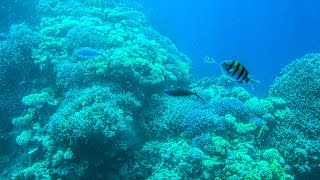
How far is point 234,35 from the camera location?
206 ft

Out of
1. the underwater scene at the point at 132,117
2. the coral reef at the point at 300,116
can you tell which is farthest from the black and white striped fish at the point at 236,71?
the coral reef at the point at 300,116

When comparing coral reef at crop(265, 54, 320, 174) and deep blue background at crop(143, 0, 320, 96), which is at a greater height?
deep blue background at crop(143, 0, 320, 96)

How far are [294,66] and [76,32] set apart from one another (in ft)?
26.0

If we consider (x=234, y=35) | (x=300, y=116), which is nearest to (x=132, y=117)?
(x=300, y=116)

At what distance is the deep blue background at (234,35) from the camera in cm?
2997

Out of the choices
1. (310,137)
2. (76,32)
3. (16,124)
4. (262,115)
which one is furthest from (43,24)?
(310,137)

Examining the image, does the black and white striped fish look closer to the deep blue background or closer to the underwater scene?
the underwater scene

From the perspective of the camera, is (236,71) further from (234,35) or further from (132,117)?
(234,35)

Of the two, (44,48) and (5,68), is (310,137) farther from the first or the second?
(5,68)

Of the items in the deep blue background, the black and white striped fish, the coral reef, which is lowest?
the black and white striped fish

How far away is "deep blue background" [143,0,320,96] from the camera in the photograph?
2997cm

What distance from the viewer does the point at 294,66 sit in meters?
9.72

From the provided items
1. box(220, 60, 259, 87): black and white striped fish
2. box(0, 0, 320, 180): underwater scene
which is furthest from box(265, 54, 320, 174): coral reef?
box(220, 60, 259, 87): black and white striped fish

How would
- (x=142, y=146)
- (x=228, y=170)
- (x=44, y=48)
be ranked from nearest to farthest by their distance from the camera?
(x=228, y=170)
(x=142, y=146)
(x=44, y=48)
